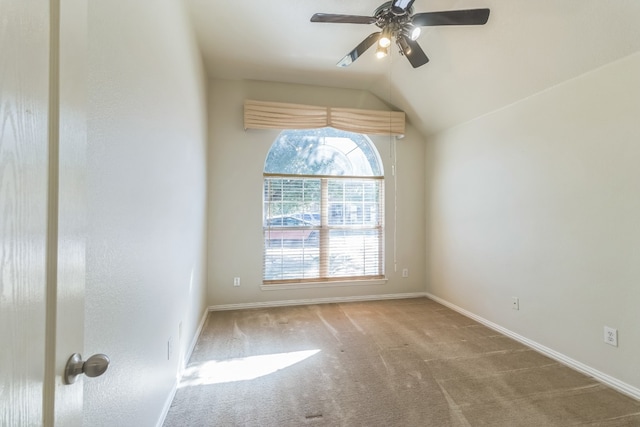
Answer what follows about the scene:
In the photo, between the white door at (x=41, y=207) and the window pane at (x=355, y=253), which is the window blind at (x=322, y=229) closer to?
the window pane at (x=355, y=253)

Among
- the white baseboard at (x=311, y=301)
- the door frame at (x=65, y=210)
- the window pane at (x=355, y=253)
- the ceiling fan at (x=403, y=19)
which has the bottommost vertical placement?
the white baseboard at (x=311, y=301)

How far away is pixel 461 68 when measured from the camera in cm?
292

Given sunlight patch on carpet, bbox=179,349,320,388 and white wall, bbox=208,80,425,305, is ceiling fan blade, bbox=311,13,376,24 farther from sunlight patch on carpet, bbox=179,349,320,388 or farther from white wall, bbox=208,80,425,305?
sunlight patch on carpet, bbox=179,349,320,388

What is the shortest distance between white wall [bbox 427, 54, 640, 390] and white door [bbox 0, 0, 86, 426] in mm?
3073

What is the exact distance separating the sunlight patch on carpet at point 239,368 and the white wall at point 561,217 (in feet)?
6.98

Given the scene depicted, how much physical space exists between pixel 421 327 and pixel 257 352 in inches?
69.8

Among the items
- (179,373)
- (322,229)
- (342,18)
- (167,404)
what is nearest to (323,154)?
(322,229)

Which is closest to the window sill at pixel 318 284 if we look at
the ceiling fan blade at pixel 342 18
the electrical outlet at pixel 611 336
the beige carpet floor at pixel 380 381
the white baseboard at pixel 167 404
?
the beige carpet floor at pixel 380 381

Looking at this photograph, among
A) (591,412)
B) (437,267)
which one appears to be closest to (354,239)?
(437,267)

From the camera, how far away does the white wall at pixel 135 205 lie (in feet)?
3.08

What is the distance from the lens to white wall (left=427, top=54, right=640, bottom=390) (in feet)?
6.76

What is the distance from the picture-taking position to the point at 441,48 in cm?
287

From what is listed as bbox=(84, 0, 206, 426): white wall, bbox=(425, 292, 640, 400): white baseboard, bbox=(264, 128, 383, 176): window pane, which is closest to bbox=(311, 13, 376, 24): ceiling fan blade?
bbox=(84, 0, 206, 426): white wall

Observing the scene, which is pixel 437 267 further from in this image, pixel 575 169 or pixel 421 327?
pixel 575 169
